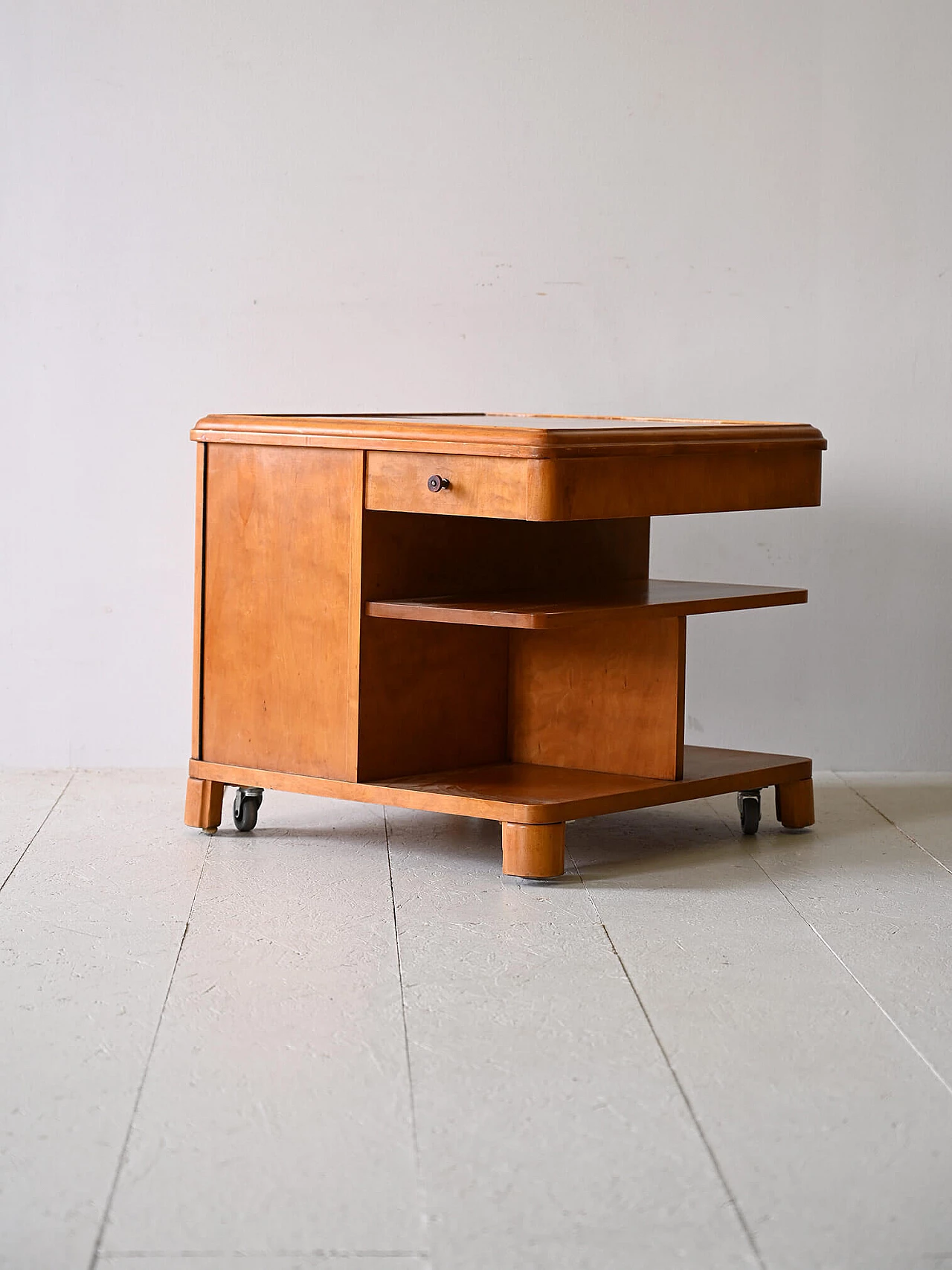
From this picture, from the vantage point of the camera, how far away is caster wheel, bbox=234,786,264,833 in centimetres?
234

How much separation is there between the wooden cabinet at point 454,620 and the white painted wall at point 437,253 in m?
0.48

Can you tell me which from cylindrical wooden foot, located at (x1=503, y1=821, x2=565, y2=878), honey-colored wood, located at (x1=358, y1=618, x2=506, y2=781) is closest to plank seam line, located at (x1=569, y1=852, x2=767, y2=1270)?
cylindrical wooden foot, located at (x1=503, y1=821, x2=565, y2=878)

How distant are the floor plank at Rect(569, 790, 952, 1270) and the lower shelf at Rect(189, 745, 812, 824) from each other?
103 millimetres

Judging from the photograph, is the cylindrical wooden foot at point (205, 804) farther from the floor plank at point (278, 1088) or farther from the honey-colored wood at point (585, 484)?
the honey-colored wood at point (585, 484)

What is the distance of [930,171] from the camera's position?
9.14 feet

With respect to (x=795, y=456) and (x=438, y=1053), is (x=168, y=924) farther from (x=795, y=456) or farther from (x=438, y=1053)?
(x=795, y=456)

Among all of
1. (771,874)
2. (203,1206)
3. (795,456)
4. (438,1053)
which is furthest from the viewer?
(795,456)

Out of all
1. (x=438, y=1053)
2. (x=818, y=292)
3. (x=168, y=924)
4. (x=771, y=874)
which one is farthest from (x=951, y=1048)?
(x=818, y=292)

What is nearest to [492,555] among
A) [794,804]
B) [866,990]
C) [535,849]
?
[535,849]

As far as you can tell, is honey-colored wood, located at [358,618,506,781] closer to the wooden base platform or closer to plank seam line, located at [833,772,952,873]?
the wooden base platform

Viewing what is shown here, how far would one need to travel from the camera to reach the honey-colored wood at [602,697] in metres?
2.23

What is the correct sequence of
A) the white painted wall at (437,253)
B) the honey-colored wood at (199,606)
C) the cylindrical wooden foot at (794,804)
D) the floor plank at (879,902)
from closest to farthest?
the floor plank at (879,902) → the honey-colored wood at (199,606) → the cylindrical wooden foot at (794,804) → the white painted wall at (437,253)

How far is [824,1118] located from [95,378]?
6.43 ft

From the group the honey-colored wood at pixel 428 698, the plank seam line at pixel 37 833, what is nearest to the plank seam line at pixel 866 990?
the honey-colored wood at pixel 428 698
